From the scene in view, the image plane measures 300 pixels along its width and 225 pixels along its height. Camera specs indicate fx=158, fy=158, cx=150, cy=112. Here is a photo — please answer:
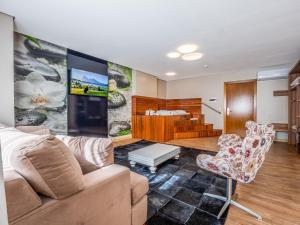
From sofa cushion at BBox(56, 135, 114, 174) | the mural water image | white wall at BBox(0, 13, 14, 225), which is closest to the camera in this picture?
sofa cushion at BBox(56, 135, 114, 174)

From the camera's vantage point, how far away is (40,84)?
3.29 meters

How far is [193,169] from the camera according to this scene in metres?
2.73

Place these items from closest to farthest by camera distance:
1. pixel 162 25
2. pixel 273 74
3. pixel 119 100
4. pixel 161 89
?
pixel 162 25 → pixel 273 74 → pixel 119 100 → pixel 161 89

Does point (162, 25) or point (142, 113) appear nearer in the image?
point (162, 25)

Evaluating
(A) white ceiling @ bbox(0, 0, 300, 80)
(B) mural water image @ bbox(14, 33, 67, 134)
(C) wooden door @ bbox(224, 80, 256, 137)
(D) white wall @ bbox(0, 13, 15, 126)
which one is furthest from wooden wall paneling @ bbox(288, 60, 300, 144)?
(D) white wall @ bbox(0, 13, 15, 126)

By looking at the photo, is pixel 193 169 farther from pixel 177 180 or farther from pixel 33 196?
pixel 33 196

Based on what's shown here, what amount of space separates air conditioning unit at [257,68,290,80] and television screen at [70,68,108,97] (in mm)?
4898

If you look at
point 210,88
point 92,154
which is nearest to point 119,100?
point 210,88

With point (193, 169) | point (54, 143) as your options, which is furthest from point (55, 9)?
point (193, 169)

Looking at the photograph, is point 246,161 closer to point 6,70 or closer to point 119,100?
point 6,70

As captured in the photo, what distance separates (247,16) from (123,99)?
150 inches

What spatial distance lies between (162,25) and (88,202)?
2.69 m

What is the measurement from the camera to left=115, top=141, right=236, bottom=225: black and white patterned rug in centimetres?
153

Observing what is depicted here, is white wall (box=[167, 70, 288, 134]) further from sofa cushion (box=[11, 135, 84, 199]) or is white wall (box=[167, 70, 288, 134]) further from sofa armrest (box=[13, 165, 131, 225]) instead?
sofa cushion (box=[11, 135, 84, 199])
